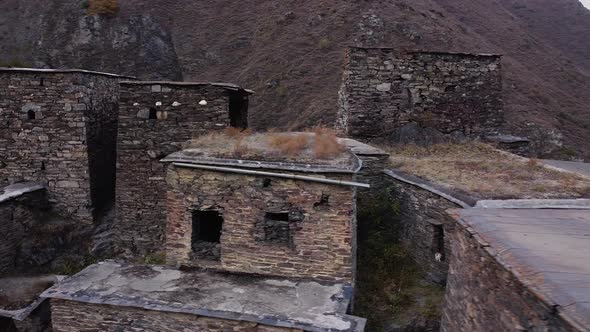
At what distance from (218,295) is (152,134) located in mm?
4605

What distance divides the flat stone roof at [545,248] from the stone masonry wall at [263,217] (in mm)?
1939

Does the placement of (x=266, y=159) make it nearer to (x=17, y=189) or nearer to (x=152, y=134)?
(x=152, y=134)

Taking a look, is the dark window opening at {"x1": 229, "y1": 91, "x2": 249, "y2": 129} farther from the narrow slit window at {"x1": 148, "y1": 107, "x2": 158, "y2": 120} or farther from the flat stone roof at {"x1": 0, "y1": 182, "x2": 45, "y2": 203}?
the flat stone roof at {"x1": 0, "y1": 182, "x2": 45, "y2": 203}

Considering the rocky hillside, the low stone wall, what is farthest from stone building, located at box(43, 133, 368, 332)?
the rocky hillside

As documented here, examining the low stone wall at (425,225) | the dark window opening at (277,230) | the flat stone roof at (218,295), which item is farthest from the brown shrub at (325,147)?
the low stone wall at (425,225)

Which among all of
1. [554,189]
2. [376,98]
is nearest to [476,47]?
[376,98]

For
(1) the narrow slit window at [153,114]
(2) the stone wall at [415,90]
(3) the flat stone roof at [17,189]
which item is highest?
(2) the stone wall at [415,90]

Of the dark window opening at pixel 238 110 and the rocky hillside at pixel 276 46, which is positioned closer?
the dark window opening at pixel 238 110

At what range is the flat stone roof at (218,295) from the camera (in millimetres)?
5844

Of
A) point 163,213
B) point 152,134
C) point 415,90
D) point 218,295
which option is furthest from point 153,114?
point 415,90

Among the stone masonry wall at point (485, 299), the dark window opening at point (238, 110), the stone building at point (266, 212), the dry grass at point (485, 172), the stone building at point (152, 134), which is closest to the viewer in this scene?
the stone masonry wall at point (485, 299)

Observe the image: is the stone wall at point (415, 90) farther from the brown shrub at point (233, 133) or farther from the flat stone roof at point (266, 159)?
the flat stone roof at point (266, 159)

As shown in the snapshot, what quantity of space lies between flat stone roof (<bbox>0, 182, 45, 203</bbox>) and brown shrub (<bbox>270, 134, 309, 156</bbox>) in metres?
5.81

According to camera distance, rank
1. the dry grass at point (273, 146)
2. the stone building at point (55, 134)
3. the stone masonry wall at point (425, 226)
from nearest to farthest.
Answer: the dry grass at point (273, 146) → the stone masonry wall at point (425, 226) → the stone building at point (55, 134)
